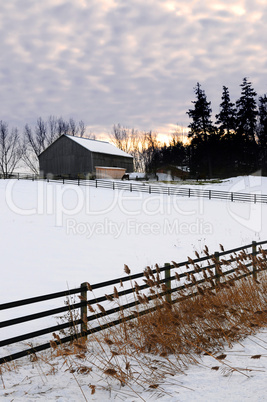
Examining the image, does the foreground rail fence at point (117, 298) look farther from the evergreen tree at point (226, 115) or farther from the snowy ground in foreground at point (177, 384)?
the evergreen tree at point (226, 115)

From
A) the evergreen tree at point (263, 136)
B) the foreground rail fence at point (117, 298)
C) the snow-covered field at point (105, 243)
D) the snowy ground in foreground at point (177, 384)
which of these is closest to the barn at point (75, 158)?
the snow-covered field at point (105, 243)

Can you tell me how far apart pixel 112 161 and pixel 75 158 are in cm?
604

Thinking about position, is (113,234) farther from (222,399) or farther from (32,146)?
(32,146)

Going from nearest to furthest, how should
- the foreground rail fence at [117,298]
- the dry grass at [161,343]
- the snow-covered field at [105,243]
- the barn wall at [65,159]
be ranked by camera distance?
the snow-covered field at [105,243] → the dry grass at [161,343] → the foreground rail fence at [117,298] → the barn wall at [65,159]

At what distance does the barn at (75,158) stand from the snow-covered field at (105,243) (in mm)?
13928

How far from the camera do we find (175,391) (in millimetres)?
3297

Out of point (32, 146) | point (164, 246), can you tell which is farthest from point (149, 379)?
point (32, 146)

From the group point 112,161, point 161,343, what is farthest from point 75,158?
point 161,343

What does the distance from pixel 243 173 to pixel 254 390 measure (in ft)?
185

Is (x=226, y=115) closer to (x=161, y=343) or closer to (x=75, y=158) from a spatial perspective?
(x=75, y=158)

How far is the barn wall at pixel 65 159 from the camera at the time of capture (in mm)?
46822

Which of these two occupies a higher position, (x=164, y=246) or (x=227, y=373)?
(x=227, y=373)

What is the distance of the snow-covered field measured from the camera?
3.50 metres

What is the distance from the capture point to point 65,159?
48781 millimetres
